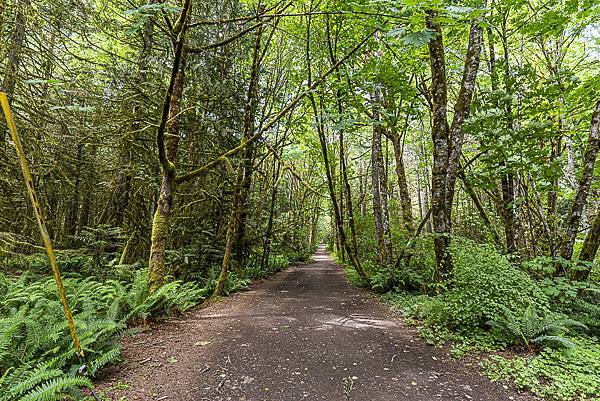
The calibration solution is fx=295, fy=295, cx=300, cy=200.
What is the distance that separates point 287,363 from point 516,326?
3.26 meters

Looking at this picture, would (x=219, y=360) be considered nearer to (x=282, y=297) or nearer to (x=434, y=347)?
(x=434, y=347)

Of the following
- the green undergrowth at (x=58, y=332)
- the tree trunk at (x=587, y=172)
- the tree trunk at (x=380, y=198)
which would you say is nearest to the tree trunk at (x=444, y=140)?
the tree trunk at (x=587, y=172)

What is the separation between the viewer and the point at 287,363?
3.98m

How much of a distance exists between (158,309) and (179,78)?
15.7 ft

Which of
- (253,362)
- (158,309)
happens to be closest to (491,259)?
(253,362)

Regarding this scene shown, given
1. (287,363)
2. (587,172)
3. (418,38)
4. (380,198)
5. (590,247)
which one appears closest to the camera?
(418,38)

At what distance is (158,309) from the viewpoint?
5.49 metres

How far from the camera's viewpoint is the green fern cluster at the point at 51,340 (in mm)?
2559

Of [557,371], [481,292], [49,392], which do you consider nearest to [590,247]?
[481,292]

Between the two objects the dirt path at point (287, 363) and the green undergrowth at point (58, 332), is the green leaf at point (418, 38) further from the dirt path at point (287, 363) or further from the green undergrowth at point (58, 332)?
the green undergrowth at point (58, 332)

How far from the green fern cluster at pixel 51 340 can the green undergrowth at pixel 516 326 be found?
4.62 metres

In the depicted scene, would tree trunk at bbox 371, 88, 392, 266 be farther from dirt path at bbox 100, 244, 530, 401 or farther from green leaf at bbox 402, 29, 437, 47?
green leaf at bbox 402, 29, 437, 47

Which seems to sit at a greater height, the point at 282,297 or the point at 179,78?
the point at 179,78

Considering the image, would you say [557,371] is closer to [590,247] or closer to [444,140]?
[590,247]
